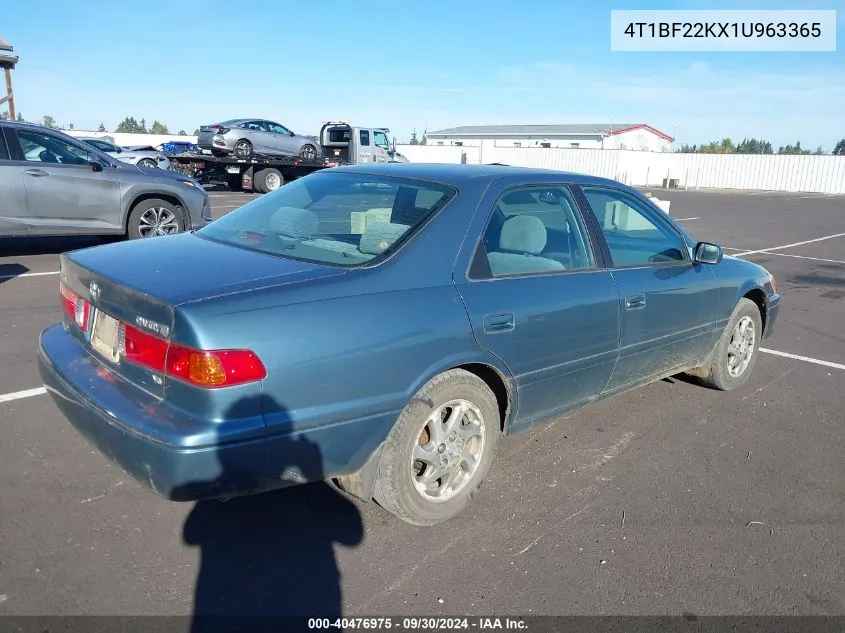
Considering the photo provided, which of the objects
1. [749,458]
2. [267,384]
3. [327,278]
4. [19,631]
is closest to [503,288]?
[327,278]

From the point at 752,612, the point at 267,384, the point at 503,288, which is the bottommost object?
the point at 752,612

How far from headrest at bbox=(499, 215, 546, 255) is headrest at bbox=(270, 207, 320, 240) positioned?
0.96 metres

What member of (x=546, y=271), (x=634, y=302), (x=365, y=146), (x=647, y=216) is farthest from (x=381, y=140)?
(x=546, y=271)

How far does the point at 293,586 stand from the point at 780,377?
175 inches

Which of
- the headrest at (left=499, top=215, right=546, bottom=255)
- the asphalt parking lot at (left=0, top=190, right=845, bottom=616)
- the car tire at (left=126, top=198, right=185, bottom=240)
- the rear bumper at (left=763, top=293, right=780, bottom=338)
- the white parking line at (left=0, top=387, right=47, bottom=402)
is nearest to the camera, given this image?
the asphalt parking lot at (left=0, top=190, right=845, bottom=616)

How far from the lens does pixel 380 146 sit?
25125mm

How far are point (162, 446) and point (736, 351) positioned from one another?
415cm

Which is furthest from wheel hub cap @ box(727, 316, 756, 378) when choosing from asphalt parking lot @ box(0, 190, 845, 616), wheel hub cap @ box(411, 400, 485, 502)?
wheel hub cap @ box(411, 400, 485, 502)

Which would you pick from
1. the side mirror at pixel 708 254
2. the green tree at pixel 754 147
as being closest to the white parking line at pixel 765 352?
the side mirror at pixel 708 254

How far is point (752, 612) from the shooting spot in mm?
2701

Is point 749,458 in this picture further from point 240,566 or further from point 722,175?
point 722,175

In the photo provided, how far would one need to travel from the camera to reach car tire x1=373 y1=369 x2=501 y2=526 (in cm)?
295

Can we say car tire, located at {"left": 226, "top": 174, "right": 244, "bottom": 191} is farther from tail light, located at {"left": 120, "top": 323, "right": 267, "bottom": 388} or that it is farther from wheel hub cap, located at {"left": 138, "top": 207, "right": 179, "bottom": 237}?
tail light, located at {"left": 120, "top": 323, "right": 267, "bottom": 388}

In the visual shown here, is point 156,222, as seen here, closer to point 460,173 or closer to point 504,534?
point 460,173
